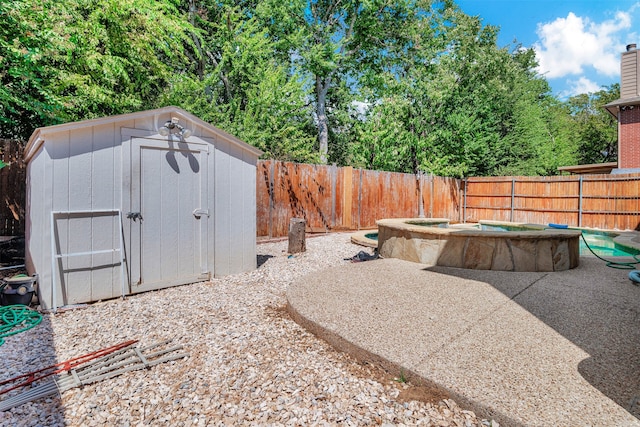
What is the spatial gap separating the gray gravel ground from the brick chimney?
16.1 metres

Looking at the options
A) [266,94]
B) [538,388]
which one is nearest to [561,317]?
[538,388]

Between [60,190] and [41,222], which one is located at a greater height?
[60,190]

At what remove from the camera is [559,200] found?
41.2 ft

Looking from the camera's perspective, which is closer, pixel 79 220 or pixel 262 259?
pixel 79 220

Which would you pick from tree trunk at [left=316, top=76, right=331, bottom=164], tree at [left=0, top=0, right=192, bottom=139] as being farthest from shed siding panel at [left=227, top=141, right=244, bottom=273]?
tree trunk at [left=316, top=76, right=331, bottom=164]

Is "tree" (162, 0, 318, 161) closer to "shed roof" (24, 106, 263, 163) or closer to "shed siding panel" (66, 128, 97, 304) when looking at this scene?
"shed roof" (24, 106, 263, 163)

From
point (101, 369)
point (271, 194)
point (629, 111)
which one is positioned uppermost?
point (629, 111)

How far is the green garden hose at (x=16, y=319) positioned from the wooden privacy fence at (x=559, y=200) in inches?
578

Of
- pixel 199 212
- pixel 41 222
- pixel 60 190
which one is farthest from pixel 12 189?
pixel 199 212

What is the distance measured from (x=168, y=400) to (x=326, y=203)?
762cm

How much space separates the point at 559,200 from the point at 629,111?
196 inches

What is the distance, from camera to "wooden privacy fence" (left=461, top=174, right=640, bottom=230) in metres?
11.3

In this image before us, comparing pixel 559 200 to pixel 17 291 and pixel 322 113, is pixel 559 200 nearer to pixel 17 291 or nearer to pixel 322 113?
pixel 322 113

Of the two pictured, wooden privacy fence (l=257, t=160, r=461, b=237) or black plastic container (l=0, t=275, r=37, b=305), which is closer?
black plastic container (l=0, t=275, r=37, b=305)
